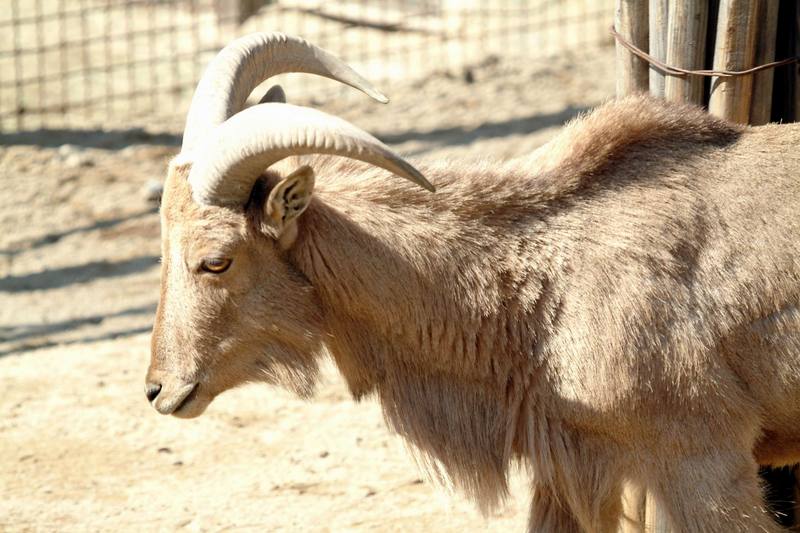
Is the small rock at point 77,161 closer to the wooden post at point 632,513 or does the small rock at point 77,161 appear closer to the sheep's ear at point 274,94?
the sheep's ear at point 274,94

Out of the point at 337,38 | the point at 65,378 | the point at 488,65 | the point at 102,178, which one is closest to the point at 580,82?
the point at 488,65

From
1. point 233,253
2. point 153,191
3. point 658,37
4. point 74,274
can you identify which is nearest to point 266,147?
point 233,253

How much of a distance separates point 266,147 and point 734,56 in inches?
82.5

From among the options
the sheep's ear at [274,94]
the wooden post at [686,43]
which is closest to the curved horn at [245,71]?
the sheep's ear at [274,94]

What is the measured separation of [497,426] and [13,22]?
28.0 feet

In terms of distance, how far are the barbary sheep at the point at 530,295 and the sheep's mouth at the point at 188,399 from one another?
0.04 feet

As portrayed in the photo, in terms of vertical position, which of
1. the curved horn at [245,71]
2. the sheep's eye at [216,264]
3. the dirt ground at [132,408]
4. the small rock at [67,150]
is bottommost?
the dirt ground at [132,408]

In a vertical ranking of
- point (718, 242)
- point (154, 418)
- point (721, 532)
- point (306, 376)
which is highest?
point (718, 242)

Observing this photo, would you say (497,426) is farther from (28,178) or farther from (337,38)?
(337,38)

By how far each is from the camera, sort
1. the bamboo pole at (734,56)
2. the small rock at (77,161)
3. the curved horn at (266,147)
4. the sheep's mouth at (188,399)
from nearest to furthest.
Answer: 1. the curved horn at (266,147)
2. the sheep's mouth at (188,399)
3. the bamboo pole at (734,56)
4. the small rock at (77,161)

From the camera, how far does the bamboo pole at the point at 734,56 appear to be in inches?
191

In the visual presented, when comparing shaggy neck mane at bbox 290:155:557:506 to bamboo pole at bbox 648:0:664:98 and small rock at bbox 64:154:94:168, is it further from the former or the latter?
small rock at bbox 64:154:94:168

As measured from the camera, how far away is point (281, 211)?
13.9 ft

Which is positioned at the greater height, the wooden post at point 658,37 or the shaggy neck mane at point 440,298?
the wooden post at point 658,37
